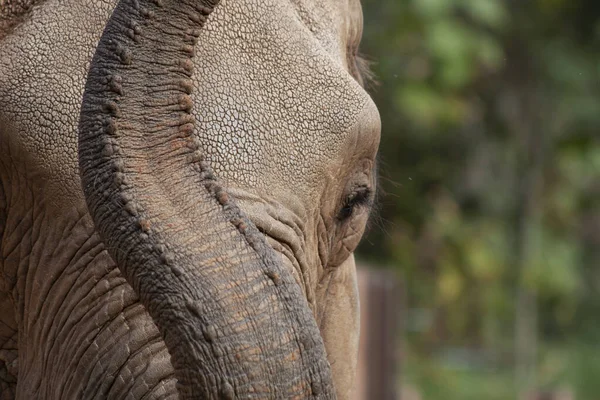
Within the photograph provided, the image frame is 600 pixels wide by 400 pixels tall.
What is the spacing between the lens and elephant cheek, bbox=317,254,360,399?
248 cm

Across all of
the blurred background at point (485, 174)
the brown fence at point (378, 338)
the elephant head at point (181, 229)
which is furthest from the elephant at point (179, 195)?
the blurred background at point (485, 174)

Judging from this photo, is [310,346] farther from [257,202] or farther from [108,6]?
[108,6]

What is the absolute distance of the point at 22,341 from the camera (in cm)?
218

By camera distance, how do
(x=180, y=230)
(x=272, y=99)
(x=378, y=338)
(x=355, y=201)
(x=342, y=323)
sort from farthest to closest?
(x=378, y=338), (x=342, y=323), (x=355, y=201), (x=272, y=99), (x=180, y=230)

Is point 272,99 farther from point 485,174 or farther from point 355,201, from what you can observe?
point 485,174

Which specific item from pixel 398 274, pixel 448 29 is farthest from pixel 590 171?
pixel 448 29

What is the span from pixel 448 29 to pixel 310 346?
27.5 ft

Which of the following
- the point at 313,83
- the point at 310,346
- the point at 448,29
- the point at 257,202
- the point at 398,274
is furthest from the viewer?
the point at 398,274

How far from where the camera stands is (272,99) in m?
2.05

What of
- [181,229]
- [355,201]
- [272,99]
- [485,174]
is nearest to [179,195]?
[181,229]

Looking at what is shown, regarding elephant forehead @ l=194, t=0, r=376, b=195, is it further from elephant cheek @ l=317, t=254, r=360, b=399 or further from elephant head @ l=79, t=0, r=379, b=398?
elephant cheek @ l=317, t=254, r=360, b=399

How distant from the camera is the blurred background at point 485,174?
10.4 m

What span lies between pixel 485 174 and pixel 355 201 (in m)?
12.1

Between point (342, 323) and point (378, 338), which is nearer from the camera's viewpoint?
point (342, 323)
